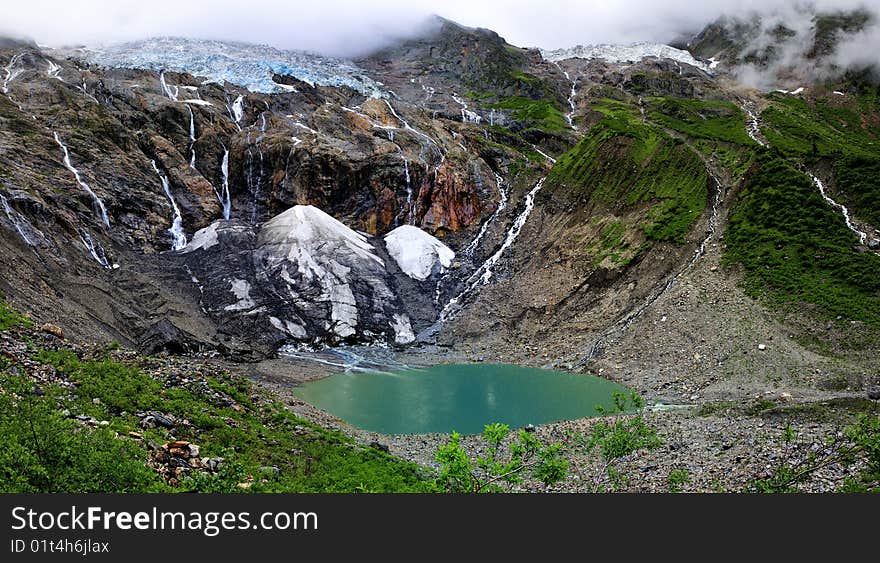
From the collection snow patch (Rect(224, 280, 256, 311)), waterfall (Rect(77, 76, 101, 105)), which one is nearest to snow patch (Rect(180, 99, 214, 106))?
waterfall (Rect(77, 76, 101, 105))

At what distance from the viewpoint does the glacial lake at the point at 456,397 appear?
1409 inches

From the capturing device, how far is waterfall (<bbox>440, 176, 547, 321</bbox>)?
2350 inches

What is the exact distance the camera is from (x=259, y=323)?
5159 cm

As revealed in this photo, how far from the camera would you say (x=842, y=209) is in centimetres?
5028

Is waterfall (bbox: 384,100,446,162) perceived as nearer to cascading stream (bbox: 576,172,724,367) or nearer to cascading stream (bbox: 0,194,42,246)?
cascading stream (bbox: 576,172,724,367)

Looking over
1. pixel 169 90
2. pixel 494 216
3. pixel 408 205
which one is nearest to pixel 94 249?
pixel 408 205

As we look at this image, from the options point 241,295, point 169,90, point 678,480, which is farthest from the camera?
point 169,90

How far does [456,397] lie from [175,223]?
4398 centimetres

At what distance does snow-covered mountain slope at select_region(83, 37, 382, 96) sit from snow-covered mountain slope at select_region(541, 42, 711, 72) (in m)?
88.4

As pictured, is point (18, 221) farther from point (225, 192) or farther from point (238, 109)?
point (238, 109)

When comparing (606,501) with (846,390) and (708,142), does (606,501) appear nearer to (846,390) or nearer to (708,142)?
(846,390)

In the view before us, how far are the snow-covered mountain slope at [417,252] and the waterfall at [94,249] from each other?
3017cm

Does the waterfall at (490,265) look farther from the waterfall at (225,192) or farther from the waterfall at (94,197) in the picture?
the waterfall at (94,197)

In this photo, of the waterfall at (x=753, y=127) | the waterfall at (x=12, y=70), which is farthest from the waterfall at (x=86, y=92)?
the waterfall at (x=753, y=127)
